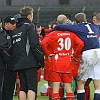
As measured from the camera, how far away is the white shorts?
30.8 feet

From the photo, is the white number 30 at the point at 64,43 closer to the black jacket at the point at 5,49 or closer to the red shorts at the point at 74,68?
the red shorts at the point at 74,68

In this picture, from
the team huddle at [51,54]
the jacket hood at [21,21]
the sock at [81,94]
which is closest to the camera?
the team huddle at [51,54]

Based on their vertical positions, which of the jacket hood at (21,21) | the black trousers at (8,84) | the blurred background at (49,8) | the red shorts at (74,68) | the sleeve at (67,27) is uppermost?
the blurred background at (49,8)

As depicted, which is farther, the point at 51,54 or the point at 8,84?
the point at 8,84

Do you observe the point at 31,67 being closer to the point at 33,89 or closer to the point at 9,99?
the point at 33,89

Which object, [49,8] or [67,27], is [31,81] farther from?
[49,8]

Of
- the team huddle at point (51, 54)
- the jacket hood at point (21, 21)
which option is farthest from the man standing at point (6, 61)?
the jacket hood at point (21, 21)

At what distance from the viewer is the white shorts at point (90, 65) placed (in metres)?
9.38

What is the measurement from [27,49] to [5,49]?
1.28 feet

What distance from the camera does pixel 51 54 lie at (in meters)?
9.45

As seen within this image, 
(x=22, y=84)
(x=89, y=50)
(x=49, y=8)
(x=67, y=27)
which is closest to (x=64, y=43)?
(x=67, y=27)

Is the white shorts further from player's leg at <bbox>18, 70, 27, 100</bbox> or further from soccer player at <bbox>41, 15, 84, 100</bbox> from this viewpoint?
player's leg at <bbox>18, 70, 27, 100</bbox>

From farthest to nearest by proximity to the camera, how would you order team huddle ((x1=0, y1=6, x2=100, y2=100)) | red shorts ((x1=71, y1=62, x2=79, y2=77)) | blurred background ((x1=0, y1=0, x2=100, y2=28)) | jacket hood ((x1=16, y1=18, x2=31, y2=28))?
blurred background ((x1=0, y1=0, x2=100, y2=28)) < red shorts ((x1=71, y1=62, x2=79, y2=77)) < jacket hood ((x1=16, y1=18, x2=31, y2=28)) < team huddle ((x1=0, y1=6, x2=100, y2=100))

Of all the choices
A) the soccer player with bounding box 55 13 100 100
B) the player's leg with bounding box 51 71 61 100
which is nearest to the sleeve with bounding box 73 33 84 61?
the soccer player with bounding box 55 13 100 100
